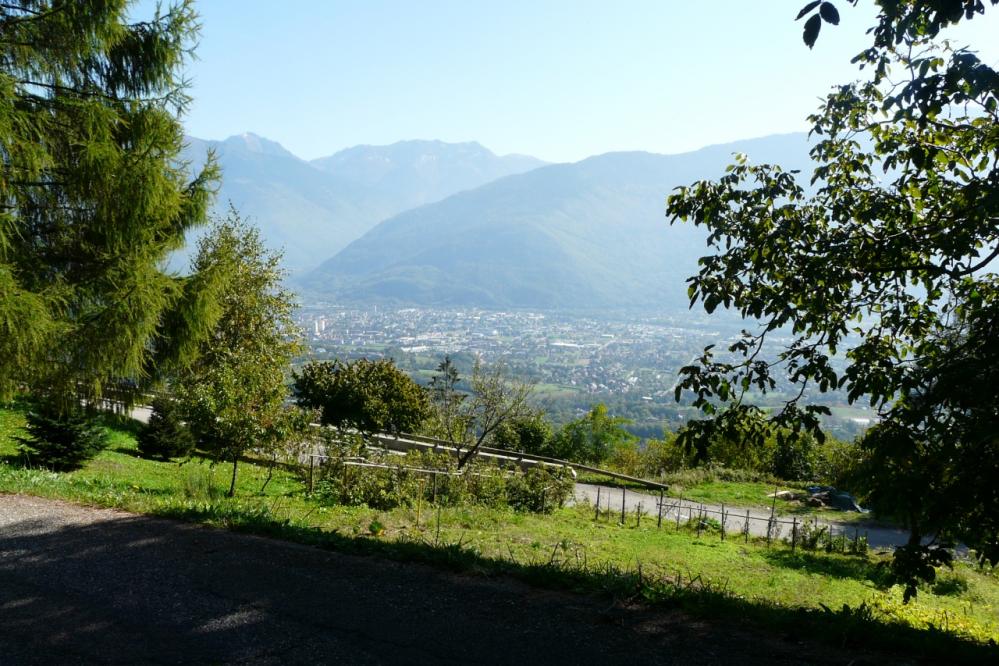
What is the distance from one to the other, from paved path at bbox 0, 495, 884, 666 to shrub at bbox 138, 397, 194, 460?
40.5ft

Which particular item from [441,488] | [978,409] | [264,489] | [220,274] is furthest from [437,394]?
[978,409]

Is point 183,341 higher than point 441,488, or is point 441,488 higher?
point 183,341

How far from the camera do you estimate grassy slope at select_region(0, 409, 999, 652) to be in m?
6.80

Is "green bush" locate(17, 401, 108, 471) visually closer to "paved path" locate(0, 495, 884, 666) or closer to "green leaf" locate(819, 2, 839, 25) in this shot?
"paved path" locate(0, 495, 884, 666)

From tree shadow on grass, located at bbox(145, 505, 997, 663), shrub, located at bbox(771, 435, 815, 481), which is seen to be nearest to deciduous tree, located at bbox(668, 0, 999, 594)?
tree shadow on grass, located at bbox(145, 505, 997, 663)

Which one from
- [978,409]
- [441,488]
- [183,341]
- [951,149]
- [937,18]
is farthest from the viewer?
[441,488]

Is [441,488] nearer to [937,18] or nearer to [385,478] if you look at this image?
[385,478]

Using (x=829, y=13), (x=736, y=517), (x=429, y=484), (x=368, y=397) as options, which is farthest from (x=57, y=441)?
(x=736, y=517)

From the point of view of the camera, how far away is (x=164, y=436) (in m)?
18.6

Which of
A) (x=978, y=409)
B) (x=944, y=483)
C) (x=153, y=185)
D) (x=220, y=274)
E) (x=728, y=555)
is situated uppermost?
(x=153, y=185)

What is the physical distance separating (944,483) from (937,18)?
3.44 meters

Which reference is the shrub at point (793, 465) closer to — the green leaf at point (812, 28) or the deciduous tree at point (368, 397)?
the deciduous tree at point (368, 397)

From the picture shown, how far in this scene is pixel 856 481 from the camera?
17.9ft

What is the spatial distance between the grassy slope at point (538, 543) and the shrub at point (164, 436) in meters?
0.60
